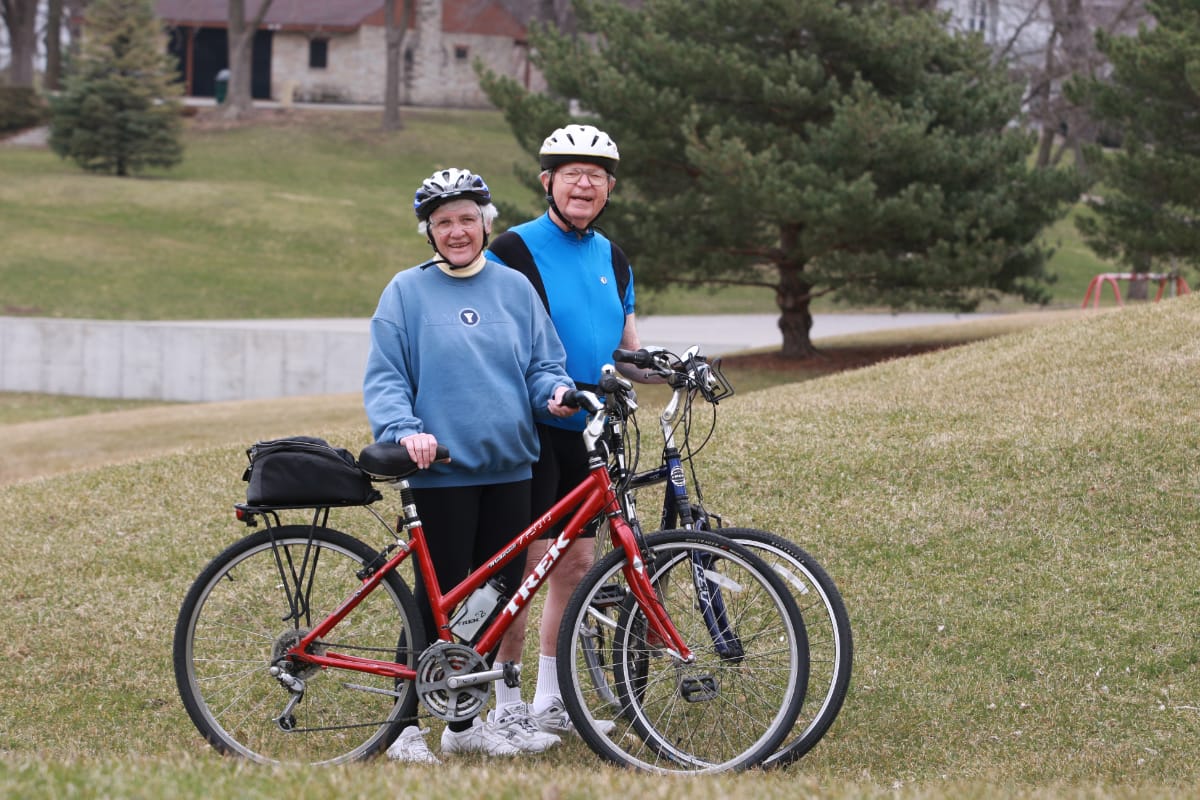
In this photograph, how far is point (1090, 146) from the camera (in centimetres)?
2050

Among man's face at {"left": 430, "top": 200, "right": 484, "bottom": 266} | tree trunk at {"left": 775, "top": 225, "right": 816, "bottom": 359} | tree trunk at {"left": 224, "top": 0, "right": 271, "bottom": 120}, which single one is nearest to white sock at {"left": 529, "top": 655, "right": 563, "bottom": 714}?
man's face at {"left": 430, "top": 200, "right": 484, "bottom": 266}

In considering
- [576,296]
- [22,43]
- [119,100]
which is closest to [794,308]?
[576,296]

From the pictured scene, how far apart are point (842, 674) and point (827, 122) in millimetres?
16835

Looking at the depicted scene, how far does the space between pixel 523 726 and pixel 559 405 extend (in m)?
1.16

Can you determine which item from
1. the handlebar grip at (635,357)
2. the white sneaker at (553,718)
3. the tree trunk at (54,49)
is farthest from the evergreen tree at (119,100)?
the handlebar grip at (635,357)

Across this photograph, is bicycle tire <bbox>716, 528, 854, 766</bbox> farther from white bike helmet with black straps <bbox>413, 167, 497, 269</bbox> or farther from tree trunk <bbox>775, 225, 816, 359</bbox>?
tree trunk <bbox>775, 225, 816, 359</bbox>

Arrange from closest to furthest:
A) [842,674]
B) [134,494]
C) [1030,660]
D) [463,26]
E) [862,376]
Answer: [842,674]
[1030,660]
[134,494]
[862,376]
[463,26]

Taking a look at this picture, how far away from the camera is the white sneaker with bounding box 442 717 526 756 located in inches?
196

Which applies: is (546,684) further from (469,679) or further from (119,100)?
(119,100)

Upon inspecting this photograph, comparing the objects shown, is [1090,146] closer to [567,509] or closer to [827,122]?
[827,122]

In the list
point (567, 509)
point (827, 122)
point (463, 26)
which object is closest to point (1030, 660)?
point (567, 509)

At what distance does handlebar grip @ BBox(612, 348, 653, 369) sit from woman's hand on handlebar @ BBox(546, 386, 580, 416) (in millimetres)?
208

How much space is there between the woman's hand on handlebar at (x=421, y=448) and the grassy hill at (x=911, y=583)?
0.93 meters

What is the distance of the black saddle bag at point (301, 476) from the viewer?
4648 mm
